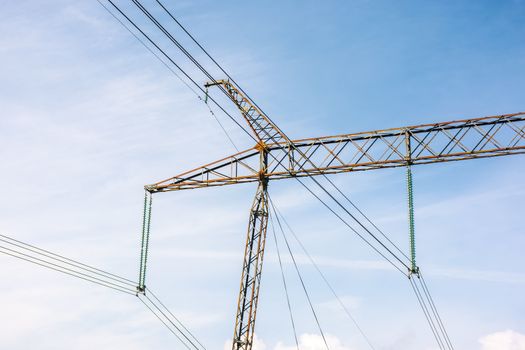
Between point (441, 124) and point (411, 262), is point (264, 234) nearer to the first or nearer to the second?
point (411, 262)

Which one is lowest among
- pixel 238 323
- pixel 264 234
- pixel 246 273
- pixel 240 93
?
pixel 238 323

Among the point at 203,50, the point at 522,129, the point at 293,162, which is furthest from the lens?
the point at 293,162

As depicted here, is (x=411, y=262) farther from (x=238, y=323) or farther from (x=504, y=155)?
(x=238, y=323)

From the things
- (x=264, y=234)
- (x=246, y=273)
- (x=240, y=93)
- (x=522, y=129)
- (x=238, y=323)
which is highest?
(x=240, y=93)

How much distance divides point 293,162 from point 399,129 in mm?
4941

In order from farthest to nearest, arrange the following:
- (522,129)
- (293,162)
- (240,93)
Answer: (240,93) < (293,162) < (522,129)

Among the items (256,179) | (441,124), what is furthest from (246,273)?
(441,124)

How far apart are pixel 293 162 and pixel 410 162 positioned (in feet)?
17.1

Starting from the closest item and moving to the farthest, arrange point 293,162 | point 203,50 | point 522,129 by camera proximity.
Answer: point 203,50, point 522,129, point 293,162

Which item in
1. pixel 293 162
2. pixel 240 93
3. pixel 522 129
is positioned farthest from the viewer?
pixel 240 93

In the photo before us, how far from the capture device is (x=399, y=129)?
86.1 ft

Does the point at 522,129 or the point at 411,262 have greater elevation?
the point at 522,129

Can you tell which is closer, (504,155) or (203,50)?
(203,50)

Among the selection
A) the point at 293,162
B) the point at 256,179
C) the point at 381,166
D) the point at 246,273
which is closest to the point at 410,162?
the point at 381,166
